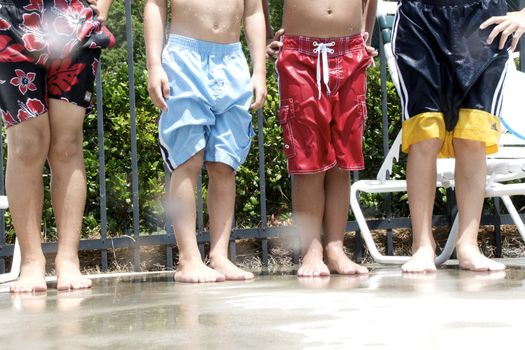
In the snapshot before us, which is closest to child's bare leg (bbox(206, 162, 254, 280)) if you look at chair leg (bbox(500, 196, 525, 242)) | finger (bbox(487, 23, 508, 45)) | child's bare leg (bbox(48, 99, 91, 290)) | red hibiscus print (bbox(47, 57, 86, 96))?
child's bare leg (bbox(48, 99, 91, 290))

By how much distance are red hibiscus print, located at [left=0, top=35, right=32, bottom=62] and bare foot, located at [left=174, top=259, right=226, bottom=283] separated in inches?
38.0

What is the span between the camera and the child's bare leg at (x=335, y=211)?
3.54 m

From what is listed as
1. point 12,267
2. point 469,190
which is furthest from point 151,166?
point 469,190

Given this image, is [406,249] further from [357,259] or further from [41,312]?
[41,312]

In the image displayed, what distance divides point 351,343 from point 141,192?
2974 millimetres

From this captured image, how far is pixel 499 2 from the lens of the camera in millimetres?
3520

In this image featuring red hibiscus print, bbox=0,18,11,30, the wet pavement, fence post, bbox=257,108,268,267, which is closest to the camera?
the wet pavement

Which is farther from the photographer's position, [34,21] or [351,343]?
[34,21]

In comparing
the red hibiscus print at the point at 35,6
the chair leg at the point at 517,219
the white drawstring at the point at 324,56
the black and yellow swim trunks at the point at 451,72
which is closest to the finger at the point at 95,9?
the red hibiscus print at the point at 35,6

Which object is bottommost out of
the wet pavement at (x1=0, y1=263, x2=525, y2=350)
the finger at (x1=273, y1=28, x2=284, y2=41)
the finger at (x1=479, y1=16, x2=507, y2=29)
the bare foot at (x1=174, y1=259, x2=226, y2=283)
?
the wet pavement at (x1=0, y1=263, x2=525, y2=350)

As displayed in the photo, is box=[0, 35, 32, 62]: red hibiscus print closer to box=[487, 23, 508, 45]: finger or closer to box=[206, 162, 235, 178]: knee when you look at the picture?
box=[206, 162, 235, 178]: knee

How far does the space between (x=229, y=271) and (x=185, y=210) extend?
29 cm

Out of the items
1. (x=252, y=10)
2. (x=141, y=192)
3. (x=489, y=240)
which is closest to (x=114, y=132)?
(x=141, y=192)

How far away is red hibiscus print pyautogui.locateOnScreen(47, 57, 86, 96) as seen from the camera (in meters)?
3.14
